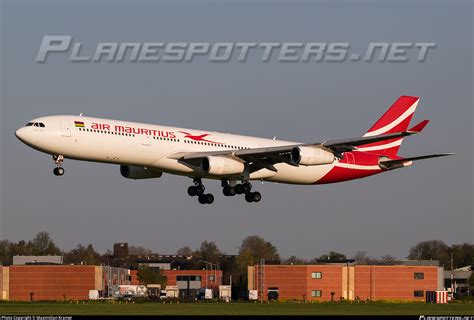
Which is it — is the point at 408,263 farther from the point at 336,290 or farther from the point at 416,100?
the point at 416,100

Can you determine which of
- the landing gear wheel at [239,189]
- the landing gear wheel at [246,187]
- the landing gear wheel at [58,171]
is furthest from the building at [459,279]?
the landing gear wheel at [58,171]

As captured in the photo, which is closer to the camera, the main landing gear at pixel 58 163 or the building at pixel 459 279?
the main landing gear at pixel 58 163

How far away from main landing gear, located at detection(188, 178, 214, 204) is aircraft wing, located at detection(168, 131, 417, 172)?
161 inches

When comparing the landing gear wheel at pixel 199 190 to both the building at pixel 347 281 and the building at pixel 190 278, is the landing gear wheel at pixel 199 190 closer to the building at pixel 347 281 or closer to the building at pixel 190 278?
the building at pixel 347 281

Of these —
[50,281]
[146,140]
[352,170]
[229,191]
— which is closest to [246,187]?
[229,191]

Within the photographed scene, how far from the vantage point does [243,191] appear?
7775cm

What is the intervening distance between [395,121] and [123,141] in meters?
27.3

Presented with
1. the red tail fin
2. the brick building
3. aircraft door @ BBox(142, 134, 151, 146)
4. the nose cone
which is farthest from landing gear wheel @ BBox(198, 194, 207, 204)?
the brick building

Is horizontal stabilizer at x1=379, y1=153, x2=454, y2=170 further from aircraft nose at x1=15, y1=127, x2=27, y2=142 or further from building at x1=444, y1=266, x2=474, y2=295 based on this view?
building at x1=444, y1=266, x2=474, y2=295

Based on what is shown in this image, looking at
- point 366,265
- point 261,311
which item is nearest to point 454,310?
point 261,311

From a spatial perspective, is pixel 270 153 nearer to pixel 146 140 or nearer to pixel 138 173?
pixel 146 140

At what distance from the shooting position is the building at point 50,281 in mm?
116812

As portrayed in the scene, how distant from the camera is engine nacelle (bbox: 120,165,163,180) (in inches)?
3000

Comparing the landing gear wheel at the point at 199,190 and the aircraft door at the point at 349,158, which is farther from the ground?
the aircraft door at the point at 349,158
